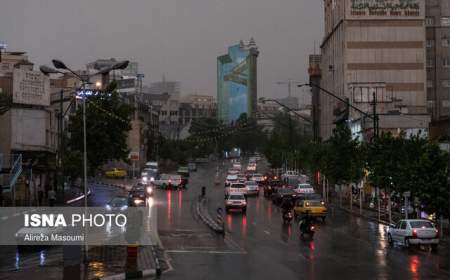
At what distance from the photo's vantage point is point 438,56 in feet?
379

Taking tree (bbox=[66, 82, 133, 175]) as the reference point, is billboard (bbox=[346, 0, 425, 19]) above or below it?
above

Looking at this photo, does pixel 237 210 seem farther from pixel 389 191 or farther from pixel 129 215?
pixel 129 215

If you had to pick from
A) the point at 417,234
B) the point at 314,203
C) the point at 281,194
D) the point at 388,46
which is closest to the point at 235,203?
the point at 314,203

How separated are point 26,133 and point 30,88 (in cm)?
375

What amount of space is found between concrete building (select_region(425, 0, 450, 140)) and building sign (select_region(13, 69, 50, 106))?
69994 mm

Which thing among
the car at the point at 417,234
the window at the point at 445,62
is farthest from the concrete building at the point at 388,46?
the car at the point at 417,234

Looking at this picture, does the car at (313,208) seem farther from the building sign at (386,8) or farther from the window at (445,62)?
the window at (445,62)

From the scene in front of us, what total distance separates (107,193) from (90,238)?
130 feet

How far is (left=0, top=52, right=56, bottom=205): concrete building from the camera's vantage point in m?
55.0

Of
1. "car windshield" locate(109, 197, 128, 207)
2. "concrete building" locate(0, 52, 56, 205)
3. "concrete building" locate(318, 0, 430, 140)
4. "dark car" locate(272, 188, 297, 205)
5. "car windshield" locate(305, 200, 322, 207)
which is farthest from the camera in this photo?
"concrete building" locate(318, 0, 430, 140)

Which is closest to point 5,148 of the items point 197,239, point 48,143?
point 48,143

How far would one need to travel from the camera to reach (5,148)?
184 feet

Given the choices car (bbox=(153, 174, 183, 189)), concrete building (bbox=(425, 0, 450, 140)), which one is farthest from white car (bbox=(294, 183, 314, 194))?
concrete building (bbox=(425, 0, 450, 140))

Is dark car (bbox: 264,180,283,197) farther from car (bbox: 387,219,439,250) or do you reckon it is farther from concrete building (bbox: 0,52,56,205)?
car (bbox: 387,219,439,250)
